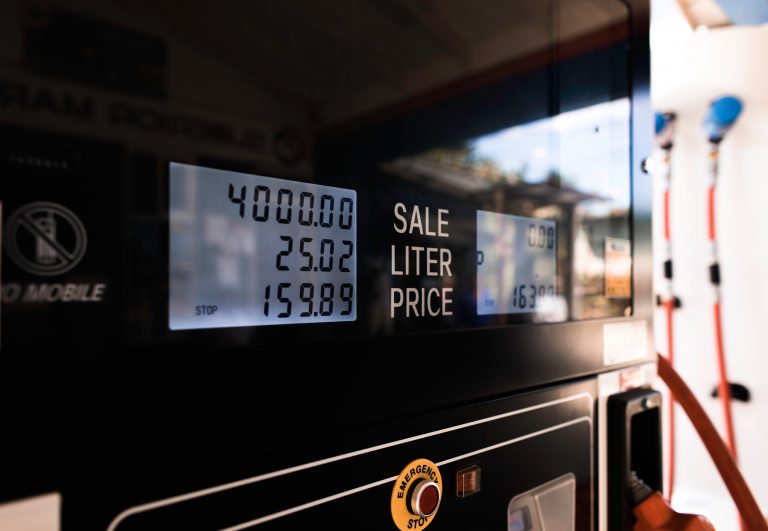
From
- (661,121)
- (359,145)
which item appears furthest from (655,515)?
(661,121)

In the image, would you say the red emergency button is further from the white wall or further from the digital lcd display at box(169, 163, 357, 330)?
the white wall

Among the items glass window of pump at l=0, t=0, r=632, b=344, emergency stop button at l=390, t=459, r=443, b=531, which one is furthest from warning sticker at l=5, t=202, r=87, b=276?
emergency stop button at l=390, t=459, r=443, b=531

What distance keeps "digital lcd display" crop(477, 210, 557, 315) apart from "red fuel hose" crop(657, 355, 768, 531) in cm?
43

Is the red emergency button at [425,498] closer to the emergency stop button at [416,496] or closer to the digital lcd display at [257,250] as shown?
the emergency stop button at [416,496]

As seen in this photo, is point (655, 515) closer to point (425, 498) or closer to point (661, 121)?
point (425, 498)

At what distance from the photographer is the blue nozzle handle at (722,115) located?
204cm

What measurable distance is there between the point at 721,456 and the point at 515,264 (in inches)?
22.6

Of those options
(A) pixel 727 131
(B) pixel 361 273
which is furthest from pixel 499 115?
(A) pixel 727 131

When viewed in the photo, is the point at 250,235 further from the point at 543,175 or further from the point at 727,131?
the point at 727,131

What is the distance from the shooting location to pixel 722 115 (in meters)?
2.04

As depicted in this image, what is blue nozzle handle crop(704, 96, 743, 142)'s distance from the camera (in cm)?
204

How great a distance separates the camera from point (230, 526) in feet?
1.58

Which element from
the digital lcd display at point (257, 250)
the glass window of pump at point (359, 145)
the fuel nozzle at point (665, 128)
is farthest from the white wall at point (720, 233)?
the digital lcd display at point (257, 250)

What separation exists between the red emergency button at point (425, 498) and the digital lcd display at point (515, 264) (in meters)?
0.22
